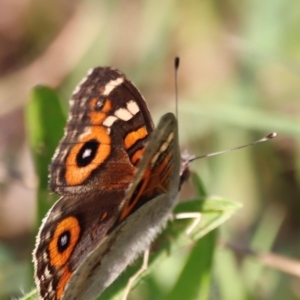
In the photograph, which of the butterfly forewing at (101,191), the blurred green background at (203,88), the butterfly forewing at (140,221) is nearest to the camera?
the butterfly forewing at (140,221)

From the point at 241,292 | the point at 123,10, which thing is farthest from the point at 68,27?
the point at 241,292

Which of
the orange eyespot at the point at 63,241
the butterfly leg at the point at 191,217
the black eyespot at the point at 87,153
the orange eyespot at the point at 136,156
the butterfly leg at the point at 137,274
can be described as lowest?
the butterfly leg at the point at 137,274

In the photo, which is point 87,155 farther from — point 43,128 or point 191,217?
point 191,217

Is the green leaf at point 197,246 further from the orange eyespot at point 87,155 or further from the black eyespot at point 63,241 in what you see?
the orange eyespot at point 87,155

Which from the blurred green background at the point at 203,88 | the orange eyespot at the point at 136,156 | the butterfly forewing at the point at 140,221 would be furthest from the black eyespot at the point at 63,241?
the blurred green background at the point at 203,88

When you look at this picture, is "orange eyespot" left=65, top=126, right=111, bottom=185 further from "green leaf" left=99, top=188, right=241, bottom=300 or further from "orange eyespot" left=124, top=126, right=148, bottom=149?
"green leaf" left=99, top=188, right=241, bottom=300

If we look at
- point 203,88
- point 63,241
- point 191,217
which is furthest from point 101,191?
point 203,88
